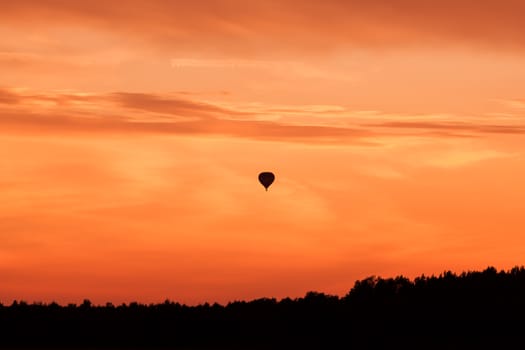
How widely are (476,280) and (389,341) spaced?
40019mm

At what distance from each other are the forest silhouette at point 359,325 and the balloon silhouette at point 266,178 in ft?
77.6

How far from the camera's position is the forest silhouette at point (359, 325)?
148500mm

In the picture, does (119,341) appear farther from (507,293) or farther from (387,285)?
(507,293)

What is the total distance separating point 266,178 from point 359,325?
37833 mm

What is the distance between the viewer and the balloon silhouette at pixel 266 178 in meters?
124

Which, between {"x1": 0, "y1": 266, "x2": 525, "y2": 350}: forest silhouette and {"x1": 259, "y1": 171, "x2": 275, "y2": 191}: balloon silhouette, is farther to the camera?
{"x1": 0, "y1": 266, "x2": 525, "y2": 350}: forest silhouette

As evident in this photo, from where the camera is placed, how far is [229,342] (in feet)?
590

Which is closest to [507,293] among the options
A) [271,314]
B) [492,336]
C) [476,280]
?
[476,280]

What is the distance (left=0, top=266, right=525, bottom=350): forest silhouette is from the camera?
148m

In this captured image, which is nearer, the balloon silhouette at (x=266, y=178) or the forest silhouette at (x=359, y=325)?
the balloon silhouette at (x=266, y=178)

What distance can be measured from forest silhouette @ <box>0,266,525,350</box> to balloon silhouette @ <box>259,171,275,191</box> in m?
23.7

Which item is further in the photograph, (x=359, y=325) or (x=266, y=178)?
(x=359, y=325)

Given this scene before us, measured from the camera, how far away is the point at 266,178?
127m

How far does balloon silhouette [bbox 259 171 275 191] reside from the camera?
408ft
